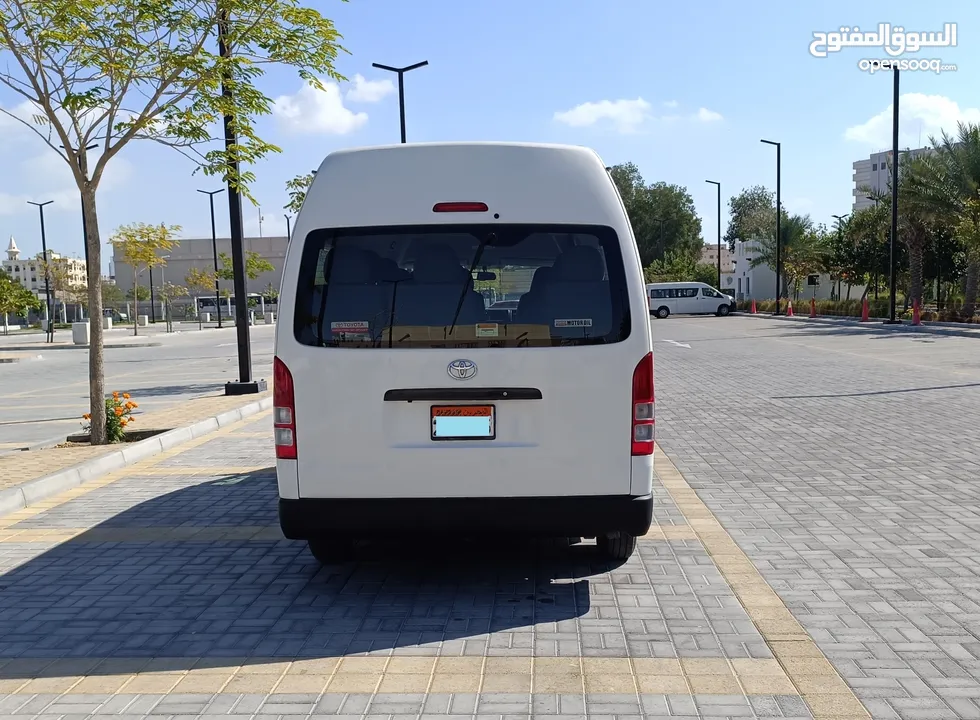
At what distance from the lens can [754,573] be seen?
5395mm

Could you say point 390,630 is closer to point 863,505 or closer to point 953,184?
point 863,505

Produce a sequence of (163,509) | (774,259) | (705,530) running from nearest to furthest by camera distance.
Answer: (705,530) → (163,509) → (774,259)

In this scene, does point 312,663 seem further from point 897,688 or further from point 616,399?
point 897,688

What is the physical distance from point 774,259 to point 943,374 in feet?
156

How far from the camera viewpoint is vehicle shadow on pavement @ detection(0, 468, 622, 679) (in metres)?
4.44

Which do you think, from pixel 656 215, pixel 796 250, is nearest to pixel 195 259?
pixel 656 215

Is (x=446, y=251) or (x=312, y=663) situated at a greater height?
(x=446, y=251)

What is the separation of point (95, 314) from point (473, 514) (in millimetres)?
6659

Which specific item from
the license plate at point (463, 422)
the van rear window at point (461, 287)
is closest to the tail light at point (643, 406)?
the van rear window at point (461, 287)

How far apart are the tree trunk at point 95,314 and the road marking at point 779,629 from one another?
6.49m

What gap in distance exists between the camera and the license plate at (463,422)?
4.85m

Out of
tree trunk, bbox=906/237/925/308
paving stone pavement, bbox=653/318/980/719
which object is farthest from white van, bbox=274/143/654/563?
tree trunk, bbox=906/237/925/308

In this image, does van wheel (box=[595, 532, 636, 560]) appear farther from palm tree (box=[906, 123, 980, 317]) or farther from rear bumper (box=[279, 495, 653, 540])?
palm tree (box=[906, 123, 980, 317])

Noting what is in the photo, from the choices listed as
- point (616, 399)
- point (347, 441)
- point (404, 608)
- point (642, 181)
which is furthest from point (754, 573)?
point (642, 181)
